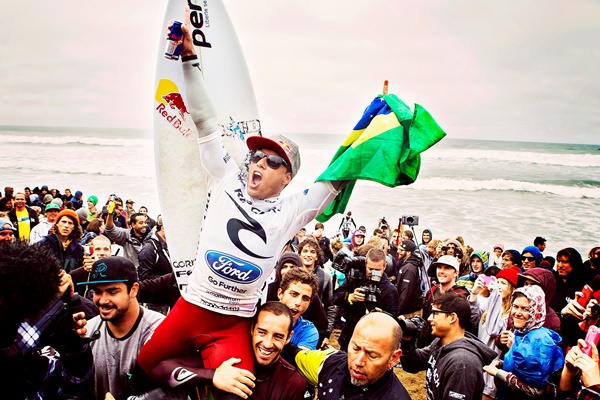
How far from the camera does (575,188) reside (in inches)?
1013

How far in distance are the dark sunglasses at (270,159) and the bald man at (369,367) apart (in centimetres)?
88

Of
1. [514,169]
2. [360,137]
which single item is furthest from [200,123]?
[514,169]

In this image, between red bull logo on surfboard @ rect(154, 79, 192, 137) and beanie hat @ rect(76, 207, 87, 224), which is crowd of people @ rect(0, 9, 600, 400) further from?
beanie hat @ rect(76, 207, 87, 224)

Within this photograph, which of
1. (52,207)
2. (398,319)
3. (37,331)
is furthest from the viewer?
(52,207)

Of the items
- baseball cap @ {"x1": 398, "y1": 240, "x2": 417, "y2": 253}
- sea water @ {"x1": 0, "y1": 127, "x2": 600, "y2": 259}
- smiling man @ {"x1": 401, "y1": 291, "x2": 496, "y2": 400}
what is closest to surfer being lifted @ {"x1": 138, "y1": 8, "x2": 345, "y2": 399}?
smiling man @ {"x1": 401, "y1": 291, "x2": 496, "y2": 400}

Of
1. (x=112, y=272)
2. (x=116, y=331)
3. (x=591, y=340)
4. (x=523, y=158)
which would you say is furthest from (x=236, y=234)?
(x=523, y=158)

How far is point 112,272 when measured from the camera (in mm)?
2363

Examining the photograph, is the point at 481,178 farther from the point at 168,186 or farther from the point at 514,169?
the point at 168,186

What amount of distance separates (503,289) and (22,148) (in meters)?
45.2

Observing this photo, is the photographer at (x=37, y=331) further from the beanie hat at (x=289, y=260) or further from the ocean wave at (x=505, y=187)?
the ocean wave at (x=505, y=187)

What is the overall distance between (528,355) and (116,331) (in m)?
2.56

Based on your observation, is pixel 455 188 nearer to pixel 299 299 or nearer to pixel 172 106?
pixel 172 106

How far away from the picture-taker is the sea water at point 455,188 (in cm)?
1836

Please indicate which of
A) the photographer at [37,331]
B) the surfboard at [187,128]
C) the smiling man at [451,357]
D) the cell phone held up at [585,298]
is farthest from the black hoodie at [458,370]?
the photographer at [37,331]
